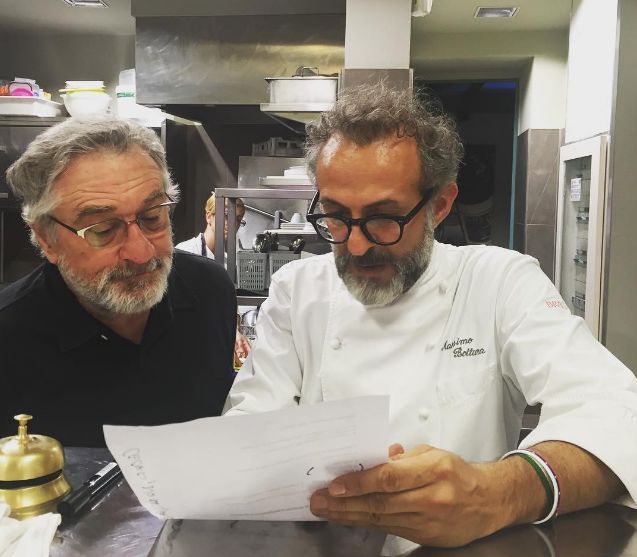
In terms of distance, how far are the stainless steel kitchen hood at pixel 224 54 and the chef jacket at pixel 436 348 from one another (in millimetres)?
3158

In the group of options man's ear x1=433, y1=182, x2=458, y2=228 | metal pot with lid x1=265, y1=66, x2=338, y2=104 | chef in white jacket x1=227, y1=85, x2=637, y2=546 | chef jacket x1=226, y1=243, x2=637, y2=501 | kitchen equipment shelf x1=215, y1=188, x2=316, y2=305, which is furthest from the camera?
metal pot with lid x1=265, y1=66, x2=338, y2=104

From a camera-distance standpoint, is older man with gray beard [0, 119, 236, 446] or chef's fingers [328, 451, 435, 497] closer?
chef's fingers [328, 451, 435, 497]

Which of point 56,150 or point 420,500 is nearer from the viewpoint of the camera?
point 420,500

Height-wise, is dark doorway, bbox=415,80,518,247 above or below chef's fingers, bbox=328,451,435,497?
above

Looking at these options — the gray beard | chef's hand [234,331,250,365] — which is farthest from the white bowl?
the gray beard

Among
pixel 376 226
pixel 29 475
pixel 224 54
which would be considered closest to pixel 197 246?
pixel 224 54

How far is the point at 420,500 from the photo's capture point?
804 millimetres

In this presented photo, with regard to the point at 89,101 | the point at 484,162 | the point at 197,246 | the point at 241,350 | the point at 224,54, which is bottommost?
the point at 241,350

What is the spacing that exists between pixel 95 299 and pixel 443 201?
0.86 meters

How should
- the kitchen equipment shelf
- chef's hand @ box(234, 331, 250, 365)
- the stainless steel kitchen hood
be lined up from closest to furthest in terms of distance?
chef's hand @ box(234, 331, 250, 365), the kitchen equipment shelf, the stainless steel kitchen hood

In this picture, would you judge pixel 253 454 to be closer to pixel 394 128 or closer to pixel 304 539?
pixel 304 539

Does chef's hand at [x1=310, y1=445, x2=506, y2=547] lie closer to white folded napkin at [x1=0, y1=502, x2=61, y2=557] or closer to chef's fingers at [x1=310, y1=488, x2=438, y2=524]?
chef's fingers at [x1=310, y1=488, x2=438, y2=524]

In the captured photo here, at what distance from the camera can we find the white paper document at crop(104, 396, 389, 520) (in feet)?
2.46

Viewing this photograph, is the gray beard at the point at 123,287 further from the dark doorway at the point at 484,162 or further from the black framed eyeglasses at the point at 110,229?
the dark doorway at the point at 484,162
